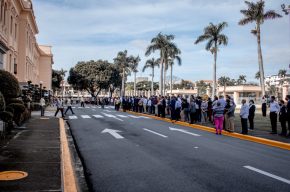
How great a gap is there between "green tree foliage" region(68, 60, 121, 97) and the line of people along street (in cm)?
4205

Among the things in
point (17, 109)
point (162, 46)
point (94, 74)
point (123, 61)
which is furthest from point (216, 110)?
point (123, 61)

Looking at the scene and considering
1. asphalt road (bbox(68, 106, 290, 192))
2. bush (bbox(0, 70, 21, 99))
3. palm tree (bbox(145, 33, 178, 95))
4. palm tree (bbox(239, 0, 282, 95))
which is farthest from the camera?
palm tree (bbox(145, 33, 178, 95))

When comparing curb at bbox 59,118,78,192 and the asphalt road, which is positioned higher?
curb at bbox 59,118,78,192

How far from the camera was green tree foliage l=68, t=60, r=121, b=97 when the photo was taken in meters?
78.2

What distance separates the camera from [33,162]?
7.63 m

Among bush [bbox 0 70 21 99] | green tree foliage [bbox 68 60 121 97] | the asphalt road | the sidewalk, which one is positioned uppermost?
green tree foliage [bbox 68 60 121 97]

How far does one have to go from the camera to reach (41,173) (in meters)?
6.54

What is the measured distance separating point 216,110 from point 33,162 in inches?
396

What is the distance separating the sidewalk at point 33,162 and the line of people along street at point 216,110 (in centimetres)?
828

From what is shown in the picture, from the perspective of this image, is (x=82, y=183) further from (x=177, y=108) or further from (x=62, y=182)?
(x=177, y=108)

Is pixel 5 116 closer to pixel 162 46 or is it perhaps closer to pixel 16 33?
pixel 16 33

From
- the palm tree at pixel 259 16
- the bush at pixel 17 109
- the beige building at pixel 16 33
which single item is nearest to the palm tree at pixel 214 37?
the palm tree at pixel 259 16

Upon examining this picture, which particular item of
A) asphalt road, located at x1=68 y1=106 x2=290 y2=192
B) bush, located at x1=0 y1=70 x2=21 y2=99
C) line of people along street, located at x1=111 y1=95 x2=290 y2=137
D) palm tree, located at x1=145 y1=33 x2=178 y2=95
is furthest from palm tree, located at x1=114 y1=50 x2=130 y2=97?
asphalt road, located at x1=68 y1=106 x2=290 y2=192

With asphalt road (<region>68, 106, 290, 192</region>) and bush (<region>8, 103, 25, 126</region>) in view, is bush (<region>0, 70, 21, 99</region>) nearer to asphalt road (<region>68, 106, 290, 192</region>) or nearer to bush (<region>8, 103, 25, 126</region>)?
bush (<region>8, 103, 25, 126</region>)
